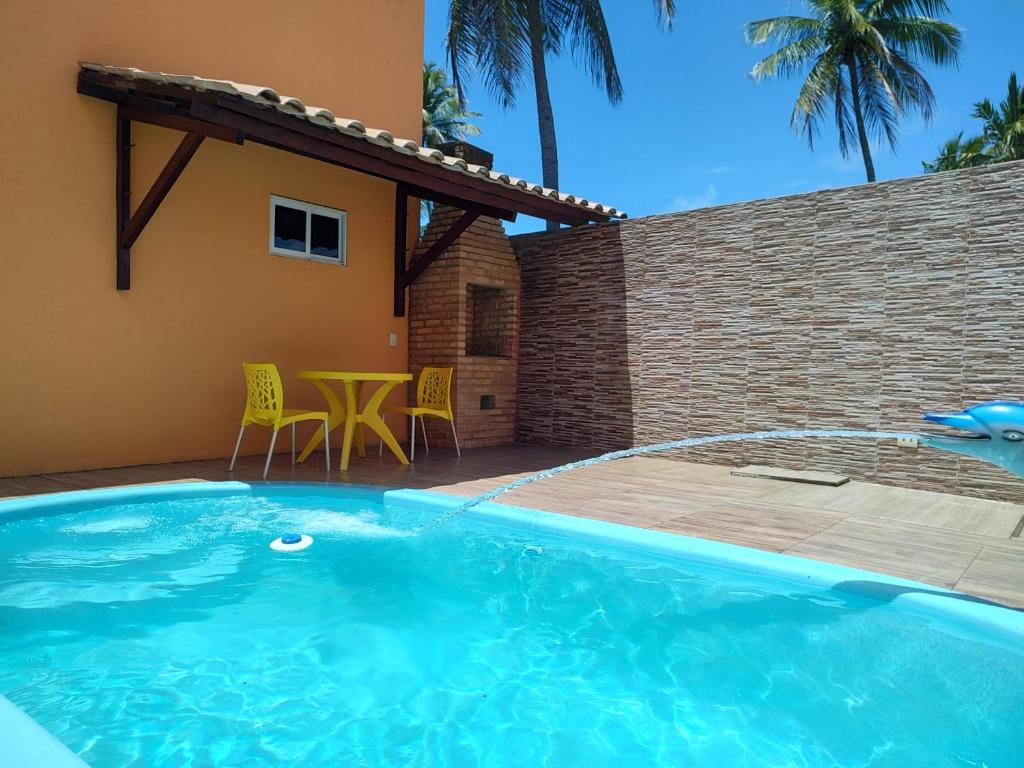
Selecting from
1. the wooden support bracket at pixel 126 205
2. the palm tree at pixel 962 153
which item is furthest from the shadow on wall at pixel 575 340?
the palm tree at pixel 962 153

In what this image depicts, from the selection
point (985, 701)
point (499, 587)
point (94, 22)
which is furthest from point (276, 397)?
point (985, 701)

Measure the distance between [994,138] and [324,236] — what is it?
19461mm

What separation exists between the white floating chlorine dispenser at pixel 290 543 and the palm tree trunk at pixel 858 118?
18.7m

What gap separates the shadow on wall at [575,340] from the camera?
7.78 m

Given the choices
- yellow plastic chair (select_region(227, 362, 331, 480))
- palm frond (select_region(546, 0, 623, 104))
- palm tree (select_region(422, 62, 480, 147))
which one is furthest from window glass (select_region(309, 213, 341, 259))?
palm tree (select_region(422, 62, 480, 147))

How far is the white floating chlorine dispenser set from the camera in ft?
13.2

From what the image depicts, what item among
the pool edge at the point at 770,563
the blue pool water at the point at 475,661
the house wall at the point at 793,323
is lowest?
the blue pool water at the point at 475,661

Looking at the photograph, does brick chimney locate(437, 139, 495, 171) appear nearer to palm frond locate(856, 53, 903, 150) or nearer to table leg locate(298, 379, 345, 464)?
table leg locate(298, 379, 345, 464)

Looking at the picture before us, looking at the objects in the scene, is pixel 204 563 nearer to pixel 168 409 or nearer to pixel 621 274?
pixel 168 409

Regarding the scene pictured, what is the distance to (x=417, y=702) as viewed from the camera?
8.09 feet

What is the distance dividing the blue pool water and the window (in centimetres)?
382

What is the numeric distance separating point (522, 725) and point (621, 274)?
6033mm

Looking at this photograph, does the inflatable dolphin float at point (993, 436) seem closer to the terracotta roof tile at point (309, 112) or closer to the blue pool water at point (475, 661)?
the blue pool water at point (475, 661)

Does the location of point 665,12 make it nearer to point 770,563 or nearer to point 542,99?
point 542,99
